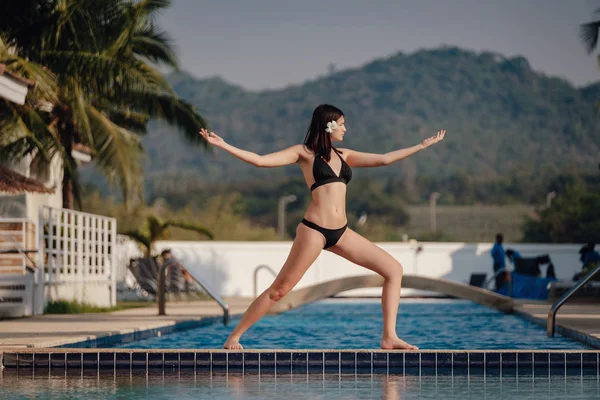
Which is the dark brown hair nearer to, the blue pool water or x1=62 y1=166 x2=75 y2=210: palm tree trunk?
the blue pool water

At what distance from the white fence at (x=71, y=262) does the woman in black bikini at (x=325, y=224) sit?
363 inches

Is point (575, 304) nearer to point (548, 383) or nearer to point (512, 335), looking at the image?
point (512, 335)

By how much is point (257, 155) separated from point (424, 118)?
11987cm

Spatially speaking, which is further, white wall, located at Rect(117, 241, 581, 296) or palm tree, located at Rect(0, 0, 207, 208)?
white wall, located at Rect(117, 241, 581, 296)

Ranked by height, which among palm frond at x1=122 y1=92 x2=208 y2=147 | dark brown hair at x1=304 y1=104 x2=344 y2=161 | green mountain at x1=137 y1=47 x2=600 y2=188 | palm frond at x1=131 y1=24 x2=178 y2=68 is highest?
green mountain at x1=137 y1=47 x2=600 y2=188

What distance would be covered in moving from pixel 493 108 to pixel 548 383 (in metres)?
124

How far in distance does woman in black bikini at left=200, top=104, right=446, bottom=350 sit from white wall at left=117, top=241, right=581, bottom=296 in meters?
22.2

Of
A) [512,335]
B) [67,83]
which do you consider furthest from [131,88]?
[512,335]

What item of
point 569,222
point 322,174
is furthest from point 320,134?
point 569,222

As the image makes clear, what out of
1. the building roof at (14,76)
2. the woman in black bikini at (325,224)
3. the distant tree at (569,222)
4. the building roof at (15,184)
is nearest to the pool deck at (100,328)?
the building roof at (15,184)

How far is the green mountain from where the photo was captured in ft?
384

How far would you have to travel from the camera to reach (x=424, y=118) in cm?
12581

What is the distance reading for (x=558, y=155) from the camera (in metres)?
117

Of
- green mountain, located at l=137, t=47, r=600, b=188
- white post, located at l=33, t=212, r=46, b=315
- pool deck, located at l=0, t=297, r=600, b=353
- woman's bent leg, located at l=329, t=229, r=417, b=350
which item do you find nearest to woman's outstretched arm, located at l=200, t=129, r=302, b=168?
woman's bent leg, located at l=329, t=229, r=417, b=350
